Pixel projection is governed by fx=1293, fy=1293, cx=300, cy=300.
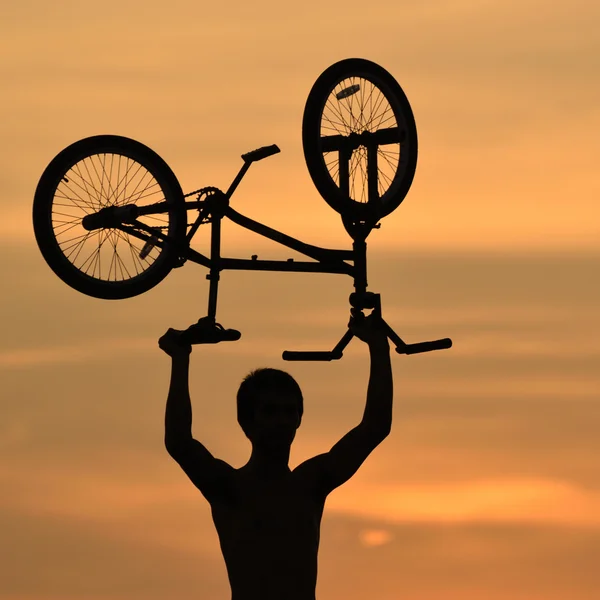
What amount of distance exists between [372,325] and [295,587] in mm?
1927

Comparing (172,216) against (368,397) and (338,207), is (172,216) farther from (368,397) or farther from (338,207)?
(368,397)

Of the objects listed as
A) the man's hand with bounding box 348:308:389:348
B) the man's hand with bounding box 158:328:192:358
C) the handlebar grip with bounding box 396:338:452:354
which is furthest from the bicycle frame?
the man's hand with bounding box 158:328:192:358

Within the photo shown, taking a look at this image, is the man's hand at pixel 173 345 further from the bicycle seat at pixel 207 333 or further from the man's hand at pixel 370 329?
the man's hand at pixel 370 329

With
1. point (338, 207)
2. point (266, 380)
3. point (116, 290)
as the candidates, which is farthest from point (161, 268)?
point (266, 380)

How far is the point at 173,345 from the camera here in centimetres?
793

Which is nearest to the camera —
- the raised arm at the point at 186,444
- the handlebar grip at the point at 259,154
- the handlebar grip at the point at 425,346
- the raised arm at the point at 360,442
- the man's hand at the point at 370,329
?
the raised arm at the point at 186,444

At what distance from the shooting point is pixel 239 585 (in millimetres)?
7773

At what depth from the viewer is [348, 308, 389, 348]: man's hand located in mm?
8534

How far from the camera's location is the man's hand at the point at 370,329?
8.53 m

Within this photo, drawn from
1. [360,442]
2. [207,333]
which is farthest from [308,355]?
[360,442]

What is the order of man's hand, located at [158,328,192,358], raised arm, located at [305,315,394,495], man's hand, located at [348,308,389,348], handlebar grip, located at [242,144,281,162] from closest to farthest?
man's hand, located at [158,328,192,358]
raised arm, located at [305,315,394,495]
man's hand, located at [348,308,389,348]
handlebar grip, located at [242,144,281,162]

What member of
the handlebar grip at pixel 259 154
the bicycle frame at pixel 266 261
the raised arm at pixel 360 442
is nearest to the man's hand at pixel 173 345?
the raised arm at pixel 360 442

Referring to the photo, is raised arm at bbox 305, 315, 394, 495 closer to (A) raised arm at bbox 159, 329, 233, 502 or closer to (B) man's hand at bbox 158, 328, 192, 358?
(A) raised arm at bbox 159, 329, 233, 502

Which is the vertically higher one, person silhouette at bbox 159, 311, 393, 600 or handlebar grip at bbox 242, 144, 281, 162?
handlebar grip at bbox 242, 144, 281, 162
